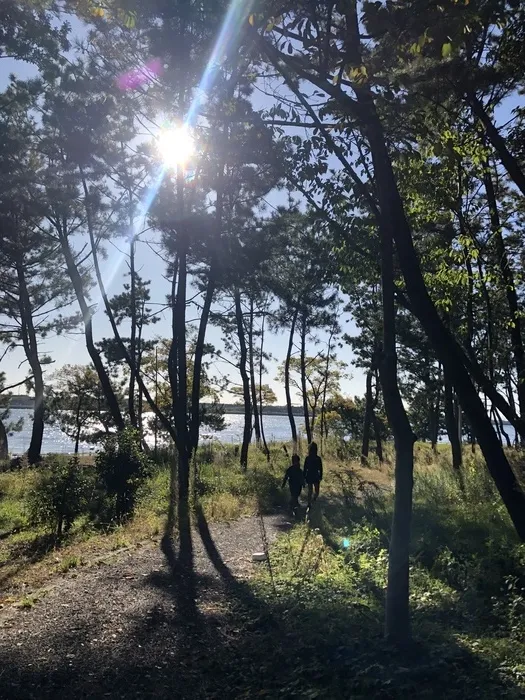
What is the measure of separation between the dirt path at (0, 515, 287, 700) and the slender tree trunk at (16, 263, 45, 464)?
2028 centimetres

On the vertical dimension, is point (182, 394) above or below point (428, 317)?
above

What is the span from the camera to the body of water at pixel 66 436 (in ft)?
130

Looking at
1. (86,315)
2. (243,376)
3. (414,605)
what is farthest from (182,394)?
(243,376)

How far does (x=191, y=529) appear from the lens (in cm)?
1095

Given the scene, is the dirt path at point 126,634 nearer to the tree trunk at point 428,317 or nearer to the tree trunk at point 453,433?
the tree trunk at point 428,317

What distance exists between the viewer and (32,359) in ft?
94.1

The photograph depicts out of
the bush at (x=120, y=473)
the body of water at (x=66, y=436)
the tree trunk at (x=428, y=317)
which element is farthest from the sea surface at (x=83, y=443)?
the tree trunk at (x=428, y=317)

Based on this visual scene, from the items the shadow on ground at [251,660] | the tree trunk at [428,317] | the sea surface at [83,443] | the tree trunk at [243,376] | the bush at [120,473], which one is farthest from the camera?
the sea surface at [83,443]

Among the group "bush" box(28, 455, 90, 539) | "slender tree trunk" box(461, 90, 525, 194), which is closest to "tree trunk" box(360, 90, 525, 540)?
"slender tree trunk" box(461, 90, 525, 194)

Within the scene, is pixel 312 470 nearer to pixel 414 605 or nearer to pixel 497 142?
pixel 414 605

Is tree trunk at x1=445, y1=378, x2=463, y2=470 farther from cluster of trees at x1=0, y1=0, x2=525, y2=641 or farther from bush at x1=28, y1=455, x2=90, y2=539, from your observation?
bush at x1=28, y1=455, x2=90, y2=539

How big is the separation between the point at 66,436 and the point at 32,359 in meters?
30.9

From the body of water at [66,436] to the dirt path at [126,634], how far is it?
19539 mm

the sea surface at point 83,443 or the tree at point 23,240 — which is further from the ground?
the tree at point 23,240
